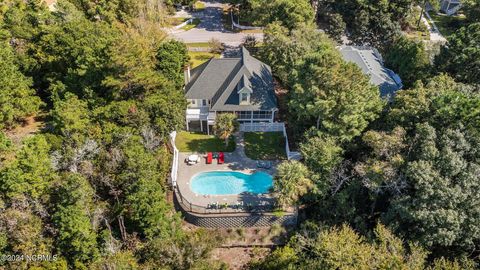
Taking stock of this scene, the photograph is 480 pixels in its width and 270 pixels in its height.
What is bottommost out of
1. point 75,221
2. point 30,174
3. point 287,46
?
point 75,221

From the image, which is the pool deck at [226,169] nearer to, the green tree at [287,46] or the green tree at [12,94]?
the green tree at [287,46]

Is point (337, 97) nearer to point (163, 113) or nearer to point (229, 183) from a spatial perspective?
point (229, 183)

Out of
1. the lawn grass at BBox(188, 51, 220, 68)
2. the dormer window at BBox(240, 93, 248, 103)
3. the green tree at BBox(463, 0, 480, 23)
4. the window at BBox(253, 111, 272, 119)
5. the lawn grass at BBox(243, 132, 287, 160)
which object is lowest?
the lawn grass at BBox(243, 132, 287, 160)

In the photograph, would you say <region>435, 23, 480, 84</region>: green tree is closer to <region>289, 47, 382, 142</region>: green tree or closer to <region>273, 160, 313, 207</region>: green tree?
<region>289, 47, 382, 142</region>: green tree

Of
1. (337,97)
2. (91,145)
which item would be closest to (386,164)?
(337,97)

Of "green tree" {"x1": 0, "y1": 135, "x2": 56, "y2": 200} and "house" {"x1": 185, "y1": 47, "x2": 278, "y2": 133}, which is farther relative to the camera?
"house" {"x1": 185, "y1": 47, "x2": 278, "y2": 133}

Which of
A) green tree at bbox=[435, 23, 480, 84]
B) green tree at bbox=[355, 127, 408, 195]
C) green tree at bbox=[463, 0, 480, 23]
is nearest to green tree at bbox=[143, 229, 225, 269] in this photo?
green tree at bbox=[355, 127, 408, 195]

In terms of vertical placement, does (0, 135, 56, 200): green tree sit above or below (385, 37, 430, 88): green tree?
below
